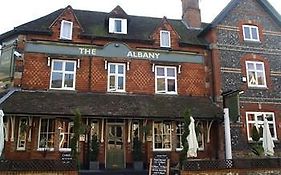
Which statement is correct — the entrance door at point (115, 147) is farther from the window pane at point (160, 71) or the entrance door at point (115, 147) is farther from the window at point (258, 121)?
the window at point (258, 121)

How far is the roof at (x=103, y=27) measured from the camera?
17531mm

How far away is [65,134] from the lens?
1623 centimetres

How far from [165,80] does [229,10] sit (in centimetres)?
665

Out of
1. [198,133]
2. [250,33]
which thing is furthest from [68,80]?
[250,33]

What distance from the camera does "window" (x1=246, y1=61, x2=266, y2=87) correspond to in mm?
19156

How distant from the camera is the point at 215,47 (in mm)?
19109

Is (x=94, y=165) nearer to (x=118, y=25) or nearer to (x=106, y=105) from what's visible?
(x=106, y=105)

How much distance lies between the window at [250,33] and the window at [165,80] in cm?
560

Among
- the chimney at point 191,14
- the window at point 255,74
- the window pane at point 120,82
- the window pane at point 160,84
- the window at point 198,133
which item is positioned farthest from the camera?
the chimney at point 191,14

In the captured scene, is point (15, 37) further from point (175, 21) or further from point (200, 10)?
point (200, 10)

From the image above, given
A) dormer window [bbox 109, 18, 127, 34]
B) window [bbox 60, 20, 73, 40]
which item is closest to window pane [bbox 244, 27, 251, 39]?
dormer window [bbox 109, 18, 127, 34]

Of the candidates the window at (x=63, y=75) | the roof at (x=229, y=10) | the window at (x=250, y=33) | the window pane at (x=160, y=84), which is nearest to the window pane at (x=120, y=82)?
the window pane at (x=160, y=84)

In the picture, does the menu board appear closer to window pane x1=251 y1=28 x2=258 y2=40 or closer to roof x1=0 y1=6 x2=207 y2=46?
roof x1=0 y1=6 x2=207 y2=46

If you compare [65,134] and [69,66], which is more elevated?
[69,66]
